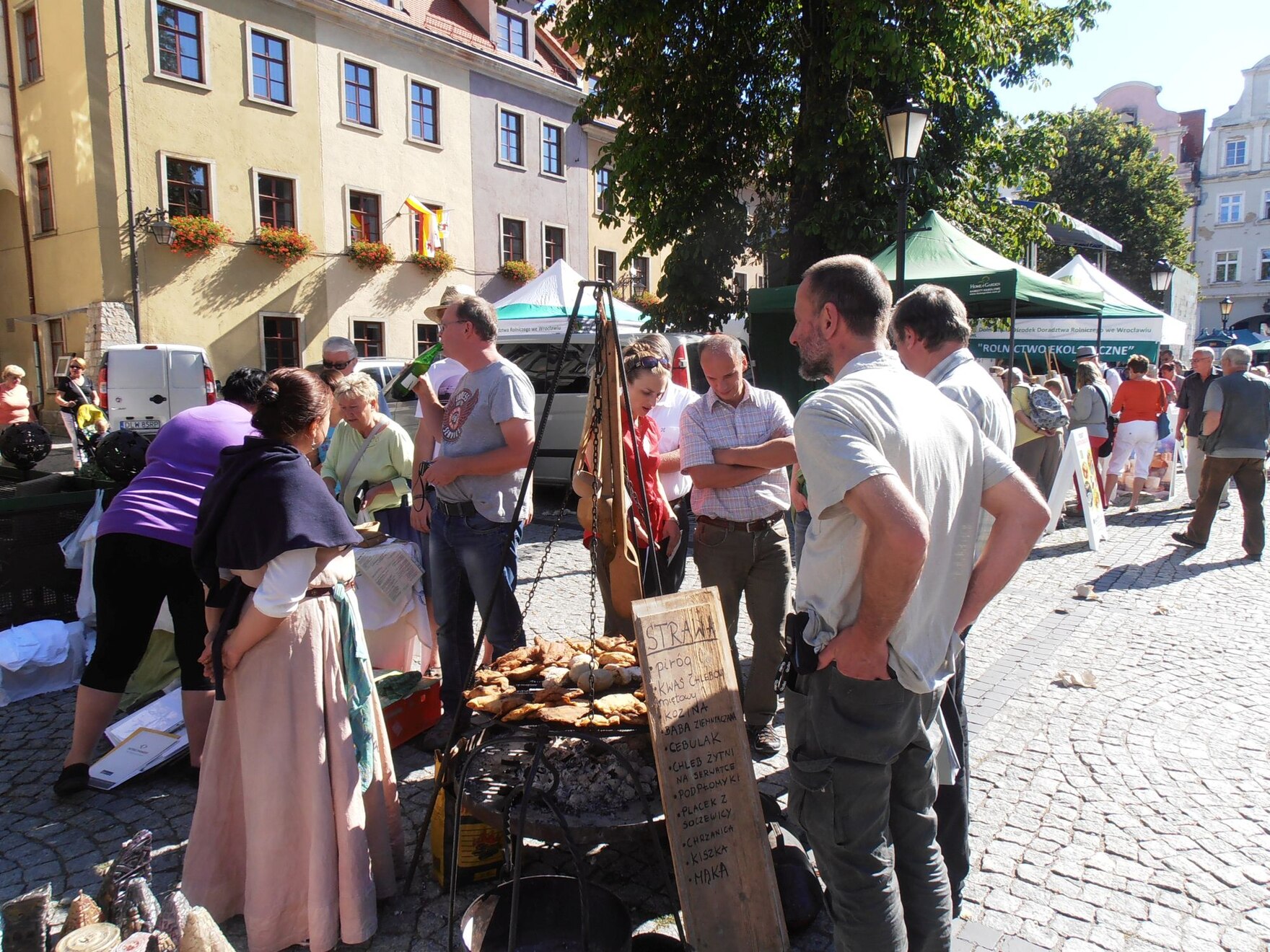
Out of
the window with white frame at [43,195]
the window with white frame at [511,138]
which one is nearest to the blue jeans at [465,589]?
the window with white frame at [43,195]

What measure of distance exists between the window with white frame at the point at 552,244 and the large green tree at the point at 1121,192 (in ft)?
62.5

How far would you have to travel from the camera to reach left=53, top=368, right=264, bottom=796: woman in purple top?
3391mm

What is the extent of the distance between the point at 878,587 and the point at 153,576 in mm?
2980

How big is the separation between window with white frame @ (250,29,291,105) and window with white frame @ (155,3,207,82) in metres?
1.11

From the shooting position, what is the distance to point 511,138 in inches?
983

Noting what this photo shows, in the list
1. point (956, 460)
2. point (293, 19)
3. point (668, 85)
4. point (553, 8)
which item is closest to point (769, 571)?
point (956, 460)

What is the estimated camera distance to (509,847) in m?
2.83

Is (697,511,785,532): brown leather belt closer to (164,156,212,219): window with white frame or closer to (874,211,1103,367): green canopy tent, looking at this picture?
(874,211,1103,367): green canopy tent

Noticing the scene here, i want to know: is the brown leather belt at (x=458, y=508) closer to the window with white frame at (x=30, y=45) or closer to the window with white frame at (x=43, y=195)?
the window with white frame at (x=43, y=195)

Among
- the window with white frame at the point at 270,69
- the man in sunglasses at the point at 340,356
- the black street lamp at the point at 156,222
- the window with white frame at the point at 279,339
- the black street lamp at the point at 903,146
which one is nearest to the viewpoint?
the man in sunglasses at the point at 340,356

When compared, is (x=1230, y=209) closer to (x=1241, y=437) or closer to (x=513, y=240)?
(x=513, y=240)

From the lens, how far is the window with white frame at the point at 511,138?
2458 centimetres

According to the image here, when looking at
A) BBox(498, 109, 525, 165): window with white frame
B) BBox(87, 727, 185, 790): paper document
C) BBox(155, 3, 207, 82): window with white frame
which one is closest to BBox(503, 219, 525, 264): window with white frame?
BBox(498, 109, 525, 165): window with white frame

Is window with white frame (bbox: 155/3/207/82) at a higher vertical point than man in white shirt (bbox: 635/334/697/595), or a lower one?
higher
